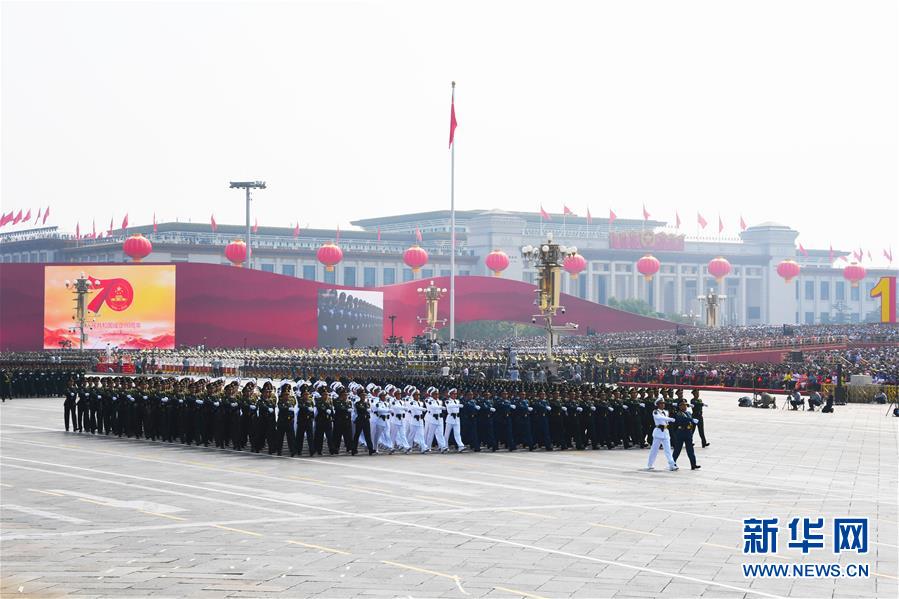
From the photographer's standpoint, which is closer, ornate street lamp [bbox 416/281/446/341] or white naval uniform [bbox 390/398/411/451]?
white naval uniform [bbox 390/398/411/451]

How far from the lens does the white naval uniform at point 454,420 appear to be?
83.7ft

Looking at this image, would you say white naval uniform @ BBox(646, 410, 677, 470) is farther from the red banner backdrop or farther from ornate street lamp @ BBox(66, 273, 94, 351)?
the red banner backdrop

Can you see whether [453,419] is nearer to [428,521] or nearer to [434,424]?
[434,424]

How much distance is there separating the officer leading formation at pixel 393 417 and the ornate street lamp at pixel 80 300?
1580 inches

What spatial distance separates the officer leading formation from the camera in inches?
968

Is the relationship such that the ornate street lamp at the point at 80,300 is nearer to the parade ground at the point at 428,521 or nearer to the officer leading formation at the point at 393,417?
the officer leading formation at the point at 393,417

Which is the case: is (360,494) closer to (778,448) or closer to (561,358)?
(778,448)

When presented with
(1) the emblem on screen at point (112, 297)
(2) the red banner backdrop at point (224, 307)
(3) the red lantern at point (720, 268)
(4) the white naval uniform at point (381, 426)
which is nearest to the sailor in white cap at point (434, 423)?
(4) the white naval uniform at point (381, 426)

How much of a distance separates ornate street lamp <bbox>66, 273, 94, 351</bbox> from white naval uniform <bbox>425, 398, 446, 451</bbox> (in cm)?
4508

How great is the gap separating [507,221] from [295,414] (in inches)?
4223

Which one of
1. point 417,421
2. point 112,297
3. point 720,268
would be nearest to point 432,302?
point 112,297

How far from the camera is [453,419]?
84.4ft

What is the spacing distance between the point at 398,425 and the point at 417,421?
1.36 feet

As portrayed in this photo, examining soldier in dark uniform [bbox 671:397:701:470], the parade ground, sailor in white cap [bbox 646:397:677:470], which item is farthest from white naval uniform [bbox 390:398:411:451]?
soldier in dark uniform [bbox 671:397:701:470]
